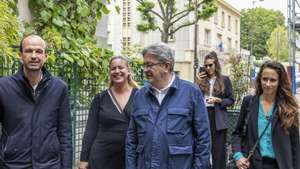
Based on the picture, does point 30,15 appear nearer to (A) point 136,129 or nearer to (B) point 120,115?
(B) point 120,115

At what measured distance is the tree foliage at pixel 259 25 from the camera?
80.6m

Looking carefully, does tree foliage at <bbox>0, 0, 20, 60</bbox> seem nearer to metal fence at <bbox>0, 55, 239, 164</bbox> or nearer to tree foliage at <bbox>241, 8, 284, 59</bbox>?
metal fence at <bbox>0, 55, 239, 164</bbox>

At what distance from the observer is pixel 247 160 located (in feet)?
11.6

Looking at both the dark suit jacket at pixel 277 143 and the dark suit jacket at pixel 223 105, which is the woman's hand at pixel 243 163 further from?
the dark suit jacket at pixel 223 105

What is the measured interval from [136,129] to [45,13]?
4.24 meters

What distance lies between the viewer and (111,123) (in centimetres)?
402

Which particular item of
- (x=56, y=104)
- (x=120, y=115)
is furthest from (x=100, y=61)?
(x=56, y=104)

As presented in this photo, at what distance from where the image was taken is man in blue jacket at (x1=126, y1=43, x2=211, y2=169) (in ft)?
10.2

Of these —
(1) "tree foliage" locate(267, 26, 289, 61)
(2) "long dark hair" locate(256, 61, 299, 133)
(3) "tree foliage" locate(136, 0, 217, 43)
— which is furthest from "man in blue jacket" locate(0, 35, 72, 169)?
(1) "tree foliage" locate(267, 26, 289, 61)

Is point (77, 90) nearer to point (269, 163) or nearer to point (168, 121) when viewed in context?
point (168, 121)

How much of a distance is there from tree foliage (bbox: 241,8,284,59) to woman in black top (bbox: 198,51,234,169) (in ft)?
246

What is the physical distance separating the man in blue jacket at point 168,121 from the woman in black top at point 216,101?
7.57ft

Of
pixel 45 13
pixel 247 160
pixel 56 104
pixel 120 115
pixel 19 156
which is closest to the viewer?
pixel 19 156

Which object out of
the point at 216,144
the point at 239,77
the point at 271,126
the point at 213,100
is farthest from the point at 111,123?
the point at 239,77
